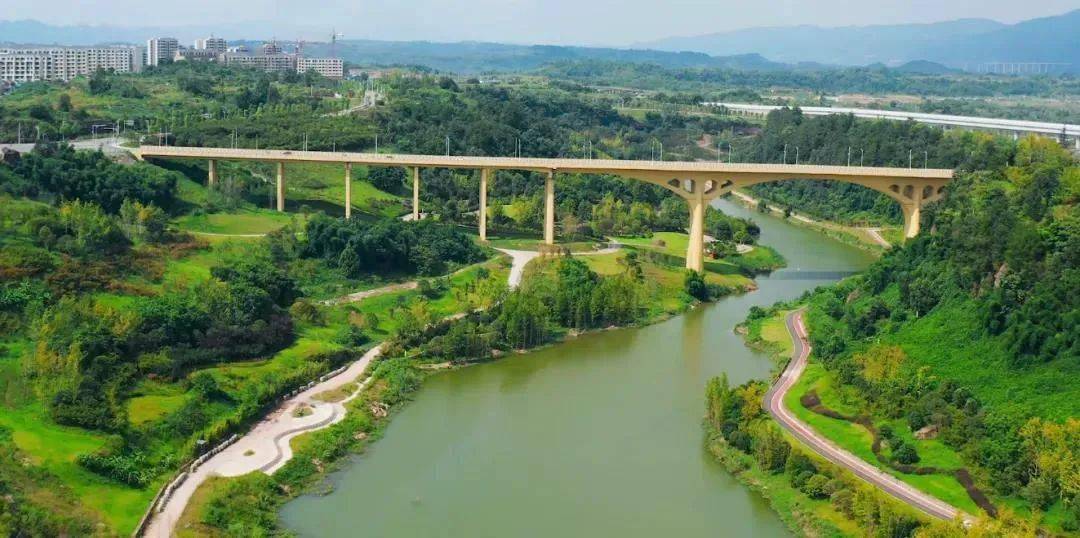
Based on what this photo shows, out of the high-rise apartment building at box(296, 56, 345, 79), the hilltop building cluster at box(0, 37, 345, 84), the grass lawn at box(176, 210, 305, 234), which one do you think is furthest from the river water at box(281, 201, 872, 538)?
the high-rise apartment building at box(296, 56, 345, 79)

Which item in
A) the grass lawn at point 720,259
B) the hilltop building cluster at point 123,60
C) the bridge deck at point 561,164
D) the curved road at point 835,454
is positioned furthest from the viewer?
the hilltop building cluster at point 123,60

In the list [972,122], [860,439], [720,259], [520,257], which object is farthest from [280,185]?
[972,122]

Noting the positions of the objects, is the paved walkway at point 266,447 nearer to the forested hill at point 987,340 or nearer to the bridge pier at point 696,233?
the forested hill at point 987,340

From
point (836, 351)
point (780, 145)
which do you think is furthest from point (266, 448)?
point (780, 145)

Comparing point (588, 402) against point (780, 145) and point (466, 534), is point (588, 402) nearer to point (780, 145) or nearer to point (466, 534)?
point (466, 534)

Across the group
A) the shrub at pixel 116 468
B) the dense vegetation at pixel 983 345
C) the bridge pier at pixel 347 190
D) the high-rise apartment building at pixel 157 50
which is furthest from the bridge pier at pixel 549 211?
the high-rise apartment building at pixel 157 50

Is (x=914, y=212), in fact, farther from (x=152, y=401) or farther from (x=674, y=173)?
(x=152, y=401)
